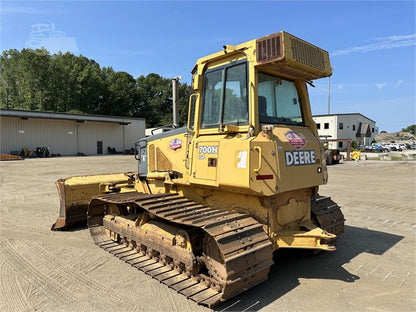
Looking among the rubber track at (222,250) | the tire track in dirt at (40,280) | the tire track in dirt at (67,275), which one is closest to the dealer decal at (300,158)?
the rubber track at (222,250)

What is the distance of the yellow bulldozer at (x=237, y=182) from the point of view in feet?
12.5

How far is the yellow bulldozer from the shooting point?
380 cm

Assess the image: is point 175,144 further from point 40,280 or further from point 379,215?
point 379,215

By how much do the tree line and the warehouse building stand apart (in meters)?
10.9

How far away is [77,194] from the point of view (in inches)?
276

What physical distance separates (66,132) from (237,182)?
36.0m

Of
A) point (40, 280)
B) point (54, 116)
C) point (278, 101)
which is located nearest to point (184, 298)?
point (40, 280)

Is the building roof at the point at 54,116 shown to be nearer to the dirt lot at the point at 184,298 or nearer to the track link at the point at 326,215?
the dirt lot at the point at 184,298

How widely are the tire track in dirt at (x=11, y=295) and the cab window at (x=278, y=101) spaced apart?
377 cm

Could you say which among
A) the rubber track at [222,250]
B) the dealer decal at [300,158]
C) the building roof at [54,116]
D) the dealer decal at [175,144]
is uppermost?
the building roof at [54,116]

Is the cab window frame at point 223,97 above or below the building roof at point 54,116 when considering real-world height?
below

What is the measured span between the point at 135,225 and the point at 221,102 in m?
2.49

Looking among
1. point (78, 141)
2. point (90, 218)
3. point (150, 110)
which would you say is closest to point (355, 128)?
point (150, 110)

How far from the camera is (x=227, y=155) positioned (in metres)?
4.17
